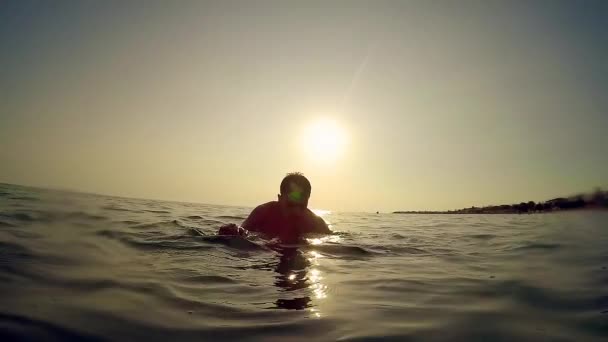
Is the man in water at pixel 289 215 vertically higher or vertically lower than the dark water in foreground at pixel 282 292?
higher

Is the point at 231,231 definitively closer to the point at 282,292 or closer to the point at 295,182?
the point at 295,182

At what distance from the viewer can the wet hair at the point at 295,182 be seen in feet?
23.9

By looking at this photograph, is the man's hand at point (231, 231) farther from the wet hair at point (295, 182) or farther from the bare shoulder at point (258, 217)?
the wet hair at point (295, 182)

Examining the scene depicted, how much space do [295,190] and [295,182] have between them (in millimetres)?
160

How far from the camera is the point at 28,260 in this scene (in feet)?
12.2

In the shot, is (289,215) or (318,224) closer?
(289,215)

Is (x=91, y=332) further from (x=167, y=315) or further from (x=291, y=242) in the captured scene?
(x=291, y=242)

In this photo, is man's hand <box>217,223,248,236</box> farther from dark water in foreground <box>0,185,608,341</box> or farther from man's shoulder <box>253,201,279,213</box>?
man's shoulder <box>253,201,279,213</box>

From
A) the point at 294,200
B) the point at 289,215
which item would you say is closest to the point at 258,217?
the point at 289,215

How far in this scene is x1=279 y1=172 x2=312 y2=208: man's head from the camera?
23.9 feet

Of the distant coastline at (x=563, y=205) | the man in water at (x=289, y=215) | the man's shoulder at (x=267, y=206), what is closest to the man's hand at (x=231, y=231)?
the man in water at (x=289, y=215)

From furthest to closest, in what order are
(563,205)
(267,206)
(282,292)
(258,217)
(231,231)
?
(563,205) → (267,206) → (258,217) → (231,231) → (282,292)

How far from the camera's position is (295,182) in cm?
728

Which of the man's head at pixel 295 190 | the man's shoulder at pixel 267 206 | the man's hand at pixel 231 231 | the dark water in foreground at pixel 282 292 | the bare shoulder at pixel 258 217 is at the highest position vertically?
the man's head at pixel 295 190
